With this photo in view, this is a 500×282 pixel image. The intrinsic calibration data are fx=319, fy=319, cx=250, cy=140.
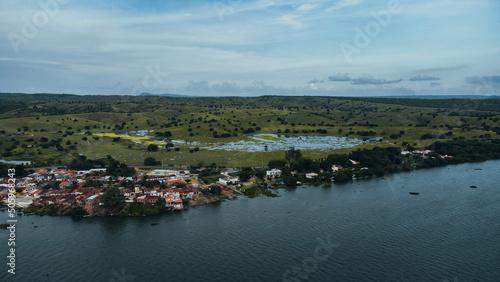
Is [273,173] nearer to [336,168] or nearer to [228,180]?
[228,180]

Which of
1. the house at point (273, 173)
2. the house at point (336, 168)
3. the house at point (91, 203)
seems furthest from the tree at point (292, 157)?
the house at point (91, 203)

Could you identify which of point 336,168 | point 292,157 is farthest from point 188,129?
point 336,168

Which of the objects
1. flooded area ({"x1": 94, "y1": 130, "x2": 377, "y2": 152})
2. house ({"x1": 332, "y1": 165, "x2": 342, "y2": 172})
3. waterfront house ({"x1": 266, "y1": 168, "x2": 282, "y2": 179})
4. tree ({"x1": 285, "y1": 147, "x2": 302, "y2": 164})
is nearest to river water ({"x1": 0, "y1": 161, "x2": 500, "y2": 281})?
waterfront house ({"x1": 266, "y1": 168, "x2": 282, "y2": 179})

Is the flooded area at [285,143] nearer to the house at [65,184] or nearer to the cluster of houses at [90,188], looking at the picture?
the cluster of houses at [90,188]

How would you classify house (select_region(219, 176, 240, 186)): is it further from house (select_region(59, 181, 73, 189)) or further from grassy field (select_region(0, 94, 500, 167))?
house (select_region(59, 181, 73, 189))

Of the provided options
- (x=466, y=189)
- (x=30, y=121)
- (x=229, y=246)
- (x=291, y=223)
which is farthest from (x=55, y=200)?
(x=30, y=121)

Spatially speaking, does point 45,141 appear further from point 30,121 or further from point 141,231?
point 141,231
